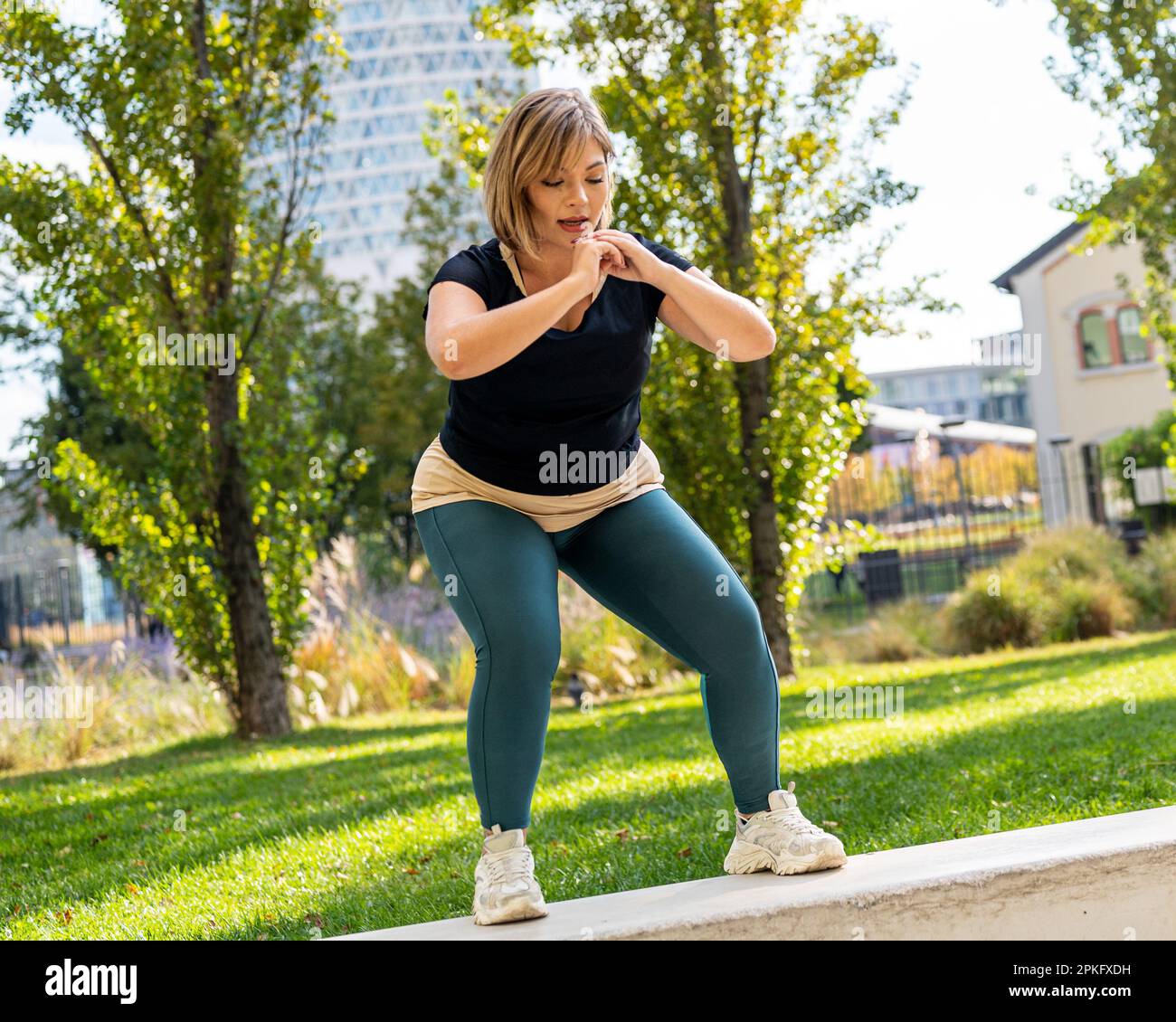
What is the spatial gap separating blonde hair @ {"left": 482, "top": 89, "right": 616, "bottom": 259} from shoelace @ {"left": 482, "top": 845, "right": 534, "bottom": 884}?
4.60 feet

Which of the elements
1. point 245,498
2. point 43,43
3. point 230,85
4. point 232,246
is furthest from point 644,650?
point 43,43

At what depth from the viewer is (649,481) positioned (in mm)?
3154

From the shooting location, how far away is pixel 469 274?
2.96 metres

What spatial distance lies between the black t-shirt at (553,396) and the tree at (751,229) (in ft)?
25.2

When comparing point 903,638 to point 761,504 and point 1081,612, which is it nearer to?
point 1081,612

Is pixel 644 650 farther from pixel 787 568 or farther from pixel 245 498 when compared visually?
pixel 245 498

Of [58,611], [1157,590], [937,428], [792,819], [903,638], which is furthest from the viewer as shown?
[937,428]

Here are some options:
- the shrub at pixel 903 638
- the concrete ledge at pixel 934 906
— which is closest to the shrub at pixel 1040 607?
the shrub at pixel 903 638

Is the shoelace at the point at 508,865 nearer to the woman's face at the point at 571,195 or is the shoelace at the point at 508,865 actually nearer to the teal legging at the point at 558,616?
the teal legging at the point at 558,616

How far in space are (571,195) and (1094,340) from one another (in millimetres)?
26511

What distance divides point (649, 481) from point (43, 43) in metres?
8.25

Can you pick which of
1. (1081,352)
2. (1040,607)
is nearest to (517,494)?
(1040,607)

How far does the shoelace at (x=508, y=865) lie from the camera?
2848mm

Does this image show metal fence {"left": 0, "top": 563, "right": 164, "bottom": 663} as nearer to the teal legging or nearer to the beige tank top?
the beige tank top
